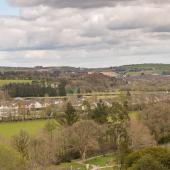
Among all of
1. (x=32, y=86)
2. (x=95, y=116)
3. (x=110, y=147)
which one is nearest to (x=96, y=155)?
(x=110, y=147)

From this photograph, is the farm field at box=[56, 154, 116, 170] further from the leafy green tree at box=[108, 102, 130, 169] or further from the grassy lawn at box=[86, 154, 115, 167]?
the leafy green tree at box=[108, 102, 130, 169]

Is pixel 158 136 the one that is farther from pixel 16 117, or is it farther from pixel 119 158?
pixel 16 117

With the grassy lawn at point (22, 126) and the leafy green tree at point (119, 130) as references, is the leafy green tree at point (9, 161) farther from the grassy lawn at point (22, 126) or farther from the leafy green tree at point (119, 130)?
the grassy lawn at point (22, 126)

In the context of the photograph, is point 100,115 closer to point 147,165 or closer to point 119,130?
point 119,130

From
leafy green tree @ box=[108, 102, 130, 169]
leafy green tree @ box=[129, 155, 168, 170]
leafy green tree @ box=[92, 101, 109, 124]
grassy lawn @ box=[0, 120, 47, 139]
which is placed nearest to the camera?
leafy green tree @ box=[129, 155, 168, 170]

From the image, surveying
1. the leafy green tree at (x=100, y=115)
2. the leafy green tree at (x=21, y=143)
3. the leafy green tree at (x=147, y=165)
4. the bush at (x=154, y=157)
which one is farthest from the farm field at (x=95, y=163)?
the leafy green tree at (x=100, y=115)

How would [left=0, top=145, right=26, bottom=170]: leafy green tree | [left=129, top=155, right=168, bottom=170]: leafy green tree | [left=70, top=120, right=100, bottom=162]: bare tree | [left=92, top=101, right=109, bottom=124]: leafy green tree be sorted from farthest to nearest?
[left=92, top=101, right=109, bottom=124]: leafy green tree, [left=70, top=120, right=100, bottom=162]: bare tree, [left=129, top=155, right=168, bottom=170]: leafy green tree, [left=0, top=145, right=26, bottom=170]: leafy green tree

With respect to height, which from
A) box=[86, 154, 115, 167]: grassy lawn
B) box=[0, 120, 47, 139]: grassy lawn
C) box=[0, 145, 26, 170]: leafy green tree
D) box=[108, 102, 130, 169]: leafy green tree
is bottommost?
box=[86, 154, 115, 167]: grassy lawn

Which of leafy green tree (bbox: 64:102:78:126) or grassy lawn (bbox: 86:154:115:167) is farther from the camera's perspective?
leafy green tree (bbox: 64:102:78:126)

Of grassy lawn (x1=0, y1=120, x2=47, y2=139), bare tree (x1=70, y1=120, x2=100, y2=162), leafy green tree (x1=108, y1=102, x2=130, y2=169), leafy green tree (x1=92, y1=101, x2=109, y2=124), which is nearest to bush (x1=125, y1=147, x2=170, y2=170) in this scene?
leafy green tree (x1=108, y1=102, x2=130, y2=169)
